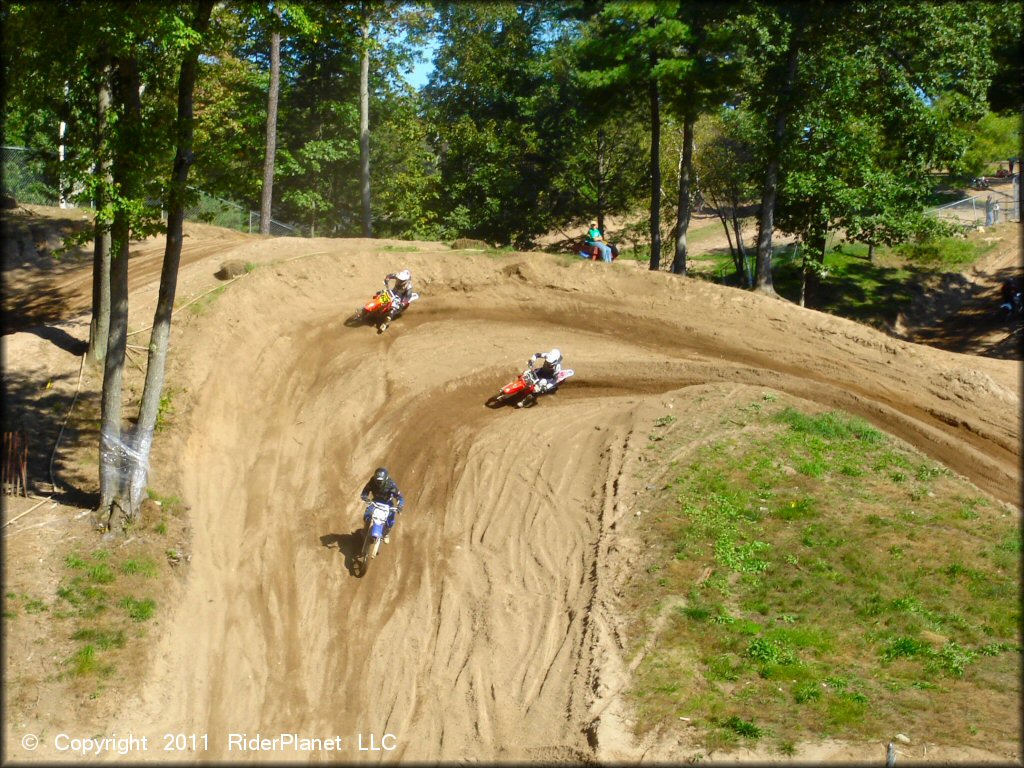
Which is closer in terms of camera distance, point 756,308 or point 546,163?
point 756,308

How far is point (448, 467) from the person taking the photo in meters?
19.6

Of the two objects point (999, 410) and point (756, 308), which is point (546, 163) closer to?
point (756, 308)

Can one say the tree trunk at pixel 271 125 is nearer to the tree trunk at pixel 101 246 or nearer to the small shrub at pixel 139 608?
the tree trunk at pixel 101 246

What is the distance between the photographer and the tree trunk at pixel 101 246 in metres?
14.3

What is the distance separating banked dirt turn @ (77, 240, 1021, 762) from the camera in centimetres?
1345

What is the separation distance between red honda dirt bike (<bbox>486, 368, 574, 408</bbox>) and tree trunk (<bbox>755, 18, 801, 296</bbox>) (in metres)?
10.5

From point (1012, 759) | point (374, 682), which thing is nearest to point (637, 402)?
point (374, 682)

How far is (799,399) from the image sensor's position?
20828 mm

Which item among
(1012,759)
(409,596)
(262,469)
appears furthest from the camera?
(262,469)

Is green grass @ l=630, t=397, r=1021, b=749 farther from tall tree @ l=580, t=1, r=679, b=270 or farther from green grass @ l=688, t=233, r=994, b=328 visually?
green grass @ l=688, t=233, r=994, b=328

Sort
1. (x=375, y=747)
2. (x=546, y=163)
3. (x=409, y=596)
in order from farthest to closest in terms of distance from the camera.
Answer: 1. (x=546, y=163)
2. (x=409, y=596)
3. (x=375, y=747)

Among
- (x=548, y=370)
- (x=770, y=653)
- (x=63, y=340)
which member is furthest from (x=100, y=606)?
(x=548, y=370)

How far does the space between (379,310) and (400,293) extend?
0.91 meters

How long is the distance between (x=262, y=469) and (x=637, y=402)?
877 cm
